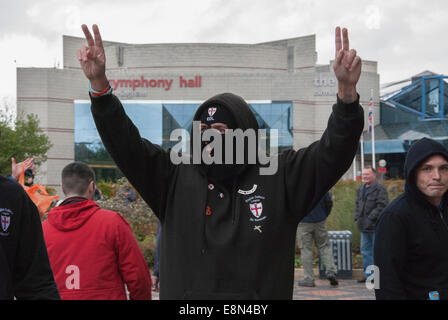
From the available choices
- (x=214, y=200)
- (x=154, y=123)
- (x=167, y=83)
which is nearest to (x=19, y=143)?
(x=154, y=123)

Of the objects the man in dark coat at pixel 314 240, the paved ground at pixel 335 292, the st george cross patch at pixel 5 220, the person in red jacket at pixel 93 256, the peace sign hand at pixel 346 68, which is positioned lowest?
the paved ground at pixel 335 292

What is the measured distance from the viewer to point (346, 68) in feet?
8.48

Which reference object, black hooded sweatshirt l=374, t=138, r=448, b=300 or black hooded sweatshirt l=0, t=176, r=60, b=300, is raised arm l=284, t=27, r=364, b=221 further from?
black hooded sweatshirt l=0, t=176, r=60, b=300

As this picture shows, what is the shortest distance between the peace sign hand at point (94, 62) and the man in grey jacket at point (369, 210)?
25.9 feet

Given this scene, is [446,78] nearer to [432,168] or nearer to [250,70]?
[250,70]

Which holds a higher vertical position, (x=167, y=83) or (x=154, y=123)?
(x=167, y=83)

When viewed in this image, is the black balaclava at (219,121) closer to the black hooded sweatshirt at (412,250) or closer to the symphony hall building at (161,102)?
the black hooded sweatshirt at (412,250)

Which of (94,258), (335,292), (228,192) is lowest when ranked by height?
(335,292)

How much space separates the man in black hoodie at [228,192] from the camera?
260 cm

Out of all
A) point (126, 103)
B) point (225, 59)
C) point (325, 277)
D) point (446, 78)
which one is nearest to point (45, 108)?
point (126, 103)

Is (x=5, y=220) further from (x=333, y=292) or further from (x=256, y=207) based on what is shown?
(x=333, y=292)

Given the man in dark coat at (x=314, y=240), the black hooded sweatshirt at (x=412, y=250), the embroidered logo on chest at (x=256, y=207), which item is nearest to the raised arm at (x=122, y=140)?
the embroidered logo on chest at (x=256, y=207)

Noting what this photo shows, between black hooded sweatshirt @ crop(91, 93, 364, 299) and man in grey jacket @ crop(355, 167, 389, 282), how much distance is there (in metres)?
7.38

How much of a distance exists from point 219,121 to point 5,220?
115 centimetres
